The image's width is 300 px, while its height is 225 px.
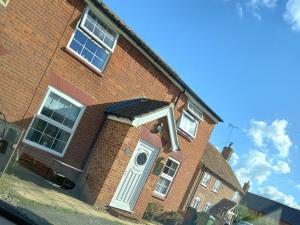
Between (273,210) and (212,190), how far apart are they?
127 ft

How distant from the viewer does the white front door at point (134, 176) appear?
13.4 metres

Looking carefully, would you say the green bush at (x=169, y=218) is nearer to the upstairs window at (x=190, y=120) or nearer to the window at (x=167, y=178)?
the window at (x=167, y=178)

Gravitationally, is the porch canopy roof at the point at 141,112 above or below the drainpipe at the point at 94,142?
above

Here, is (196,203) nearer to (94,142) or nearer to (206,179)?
(206,179)

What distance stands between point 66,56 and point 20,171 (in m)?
3.60

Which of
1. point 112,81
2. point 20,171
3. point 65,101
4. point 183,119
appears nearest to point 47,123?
point 65,101

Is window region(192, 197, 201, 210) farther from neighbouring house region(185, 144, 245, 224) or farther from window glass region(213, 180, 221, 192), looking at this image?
window glass region(213, 180, 221, 192)

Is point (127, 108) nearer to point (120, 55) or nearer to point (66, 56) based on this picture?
point (120, 55)

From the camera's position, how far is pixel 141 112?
1277 cm

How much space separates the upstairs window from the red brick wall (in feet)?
38.2

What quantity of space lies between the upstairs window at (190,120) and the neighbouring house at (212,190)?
1109cm

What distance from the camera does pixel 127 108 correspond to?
1330cm

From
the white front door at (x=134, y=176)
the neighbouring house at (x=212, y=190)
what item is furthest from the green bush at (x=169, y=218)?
the neighbouring house at (x=212, y=190)

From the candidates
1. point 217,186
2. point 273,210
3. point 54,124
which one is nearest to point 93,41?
point 54,124
